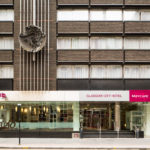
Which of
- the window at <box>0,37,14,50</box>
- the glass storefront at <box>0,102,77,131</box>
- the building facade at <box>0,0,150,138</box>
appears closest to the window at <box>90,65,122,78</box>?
the building facade at <box>0,0,150,138</box>

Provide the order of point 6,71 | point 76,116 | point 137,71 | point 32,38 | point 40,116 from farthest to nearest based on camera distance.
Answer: point 137,71 < point 6,71 < point 76,116 < point 40,116 < point 32,38

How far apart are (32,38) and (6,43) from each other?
330cm

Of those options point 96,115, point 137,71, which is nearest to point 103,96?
point 96,115

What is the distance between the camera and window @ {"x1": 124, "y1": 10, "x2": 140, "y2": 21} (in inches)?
1236

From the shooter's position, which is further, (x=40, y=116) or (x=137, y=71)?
(x=137, y=71)

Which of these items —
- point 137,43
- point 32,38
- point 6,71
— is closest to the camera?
point 32,38

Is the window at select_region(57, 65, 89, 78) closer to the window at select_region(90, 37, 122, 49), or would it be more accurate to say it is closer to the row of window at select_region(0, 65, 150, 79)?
the row of window at select_region(0, 65, 150, 79)

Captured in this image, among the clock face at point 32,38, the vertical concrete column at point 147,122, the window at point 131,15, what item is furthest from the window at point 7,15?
the vertical concrete column at point 147,122

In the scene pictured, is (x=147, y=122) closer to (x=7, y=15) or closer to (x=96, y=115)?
(x=96, y=115)

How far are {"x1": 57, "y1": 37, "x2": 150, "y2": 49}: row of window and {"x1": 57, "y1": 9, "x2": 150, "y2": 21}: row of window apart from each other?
2.02m

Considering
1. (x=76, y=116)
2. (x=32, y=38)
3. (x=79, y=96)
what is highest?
(x=32, y=38)

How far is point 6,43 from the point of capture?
31.3 meters

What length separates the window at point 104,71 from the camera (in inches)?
1225

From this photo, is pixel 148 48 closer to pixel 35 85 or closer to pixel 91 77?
pixel 91 77
